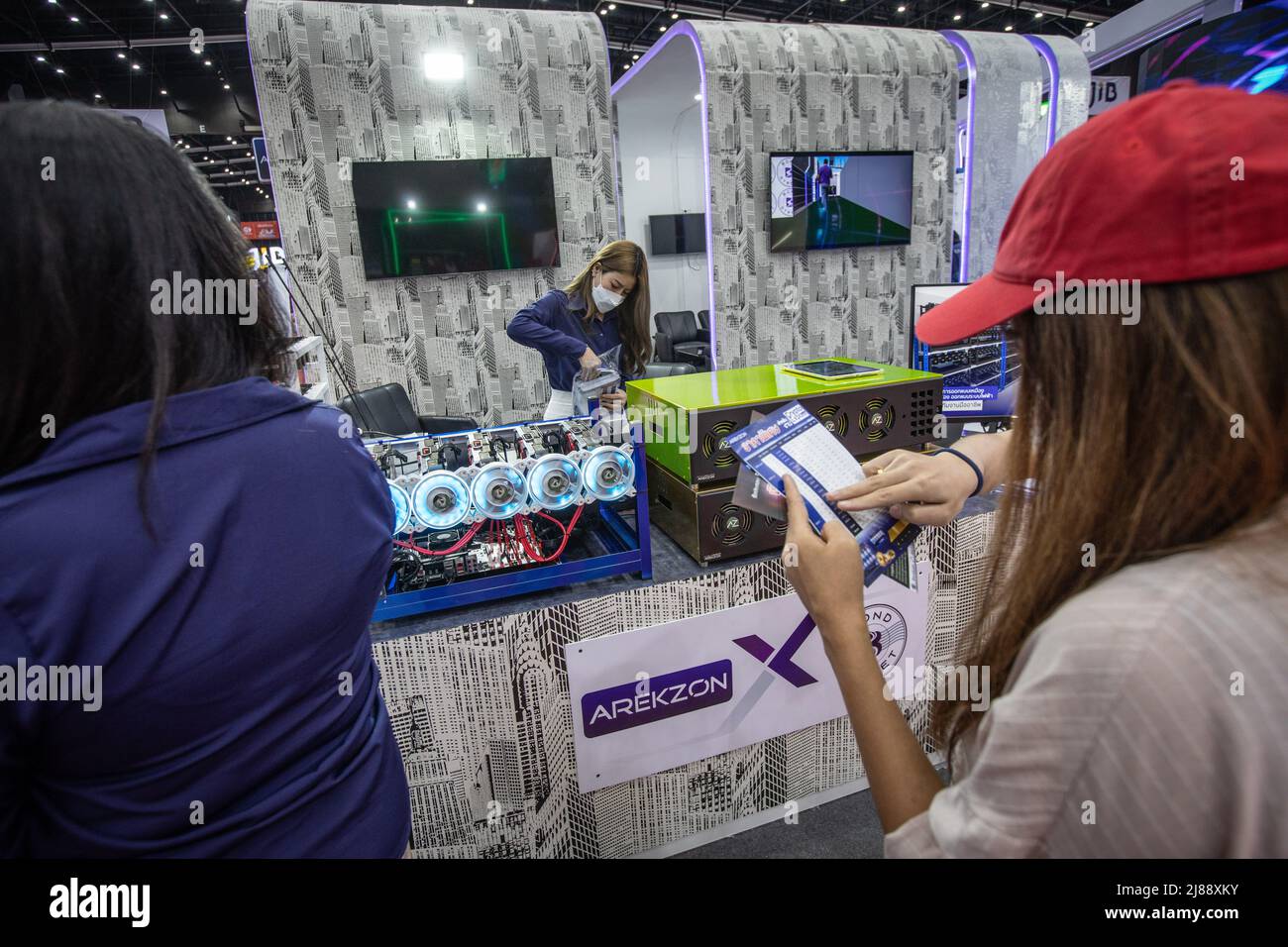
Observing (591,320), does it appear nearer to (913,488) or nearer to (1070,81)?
(913,488)

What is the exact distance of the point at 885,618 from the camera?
1759 millimetres

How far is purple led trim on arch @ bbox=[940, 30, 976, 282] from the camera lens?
550 cm

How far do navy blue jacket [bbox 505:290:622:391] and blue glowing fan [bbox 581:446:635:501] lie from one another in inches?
69.8

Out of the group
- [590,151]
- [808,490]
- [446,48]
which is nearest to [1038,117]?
[590,151]

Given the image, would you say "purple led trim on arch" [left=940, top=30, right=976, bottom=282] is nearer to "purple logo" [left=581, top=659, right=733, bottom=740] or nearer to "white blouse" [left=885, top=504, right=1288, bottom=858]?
"purple logo" [left=581, top=659, right=733, bottom=740]

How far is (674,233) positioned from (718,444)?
278 inches

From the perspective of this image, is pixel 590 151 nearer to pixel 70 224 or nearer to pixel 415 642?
pixel 415 642

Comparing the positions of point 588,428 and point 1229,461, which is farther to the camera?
point 588,428

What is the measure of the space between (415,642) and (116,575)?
0.86 metres

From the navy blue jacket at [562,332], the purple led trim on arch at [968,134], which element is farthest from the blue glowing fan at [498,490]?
the purple led trim on arch at [968,134]

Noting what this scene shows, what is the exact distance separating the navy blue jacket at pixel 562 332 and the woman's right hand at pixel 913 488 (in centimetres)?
212

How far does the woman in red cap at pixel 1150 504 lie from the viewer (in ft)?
1.54

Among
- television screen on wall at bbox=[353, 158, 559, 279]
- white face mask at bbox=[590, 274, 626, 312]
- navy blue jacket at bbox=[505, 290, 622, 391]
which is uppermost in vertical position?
television screen on wall at bbox=[353, 158, 559, 279]

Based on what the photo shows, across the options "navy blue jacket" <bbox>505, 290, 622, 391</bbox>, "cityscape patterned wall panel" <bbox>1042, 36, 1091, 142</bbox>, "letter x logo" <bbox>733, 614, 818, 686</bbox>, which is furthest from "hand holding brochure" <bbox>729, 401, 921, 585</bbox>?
"cityscape patterned wall panel" <bbox>1042, 36, 1091, 142</bbox>
